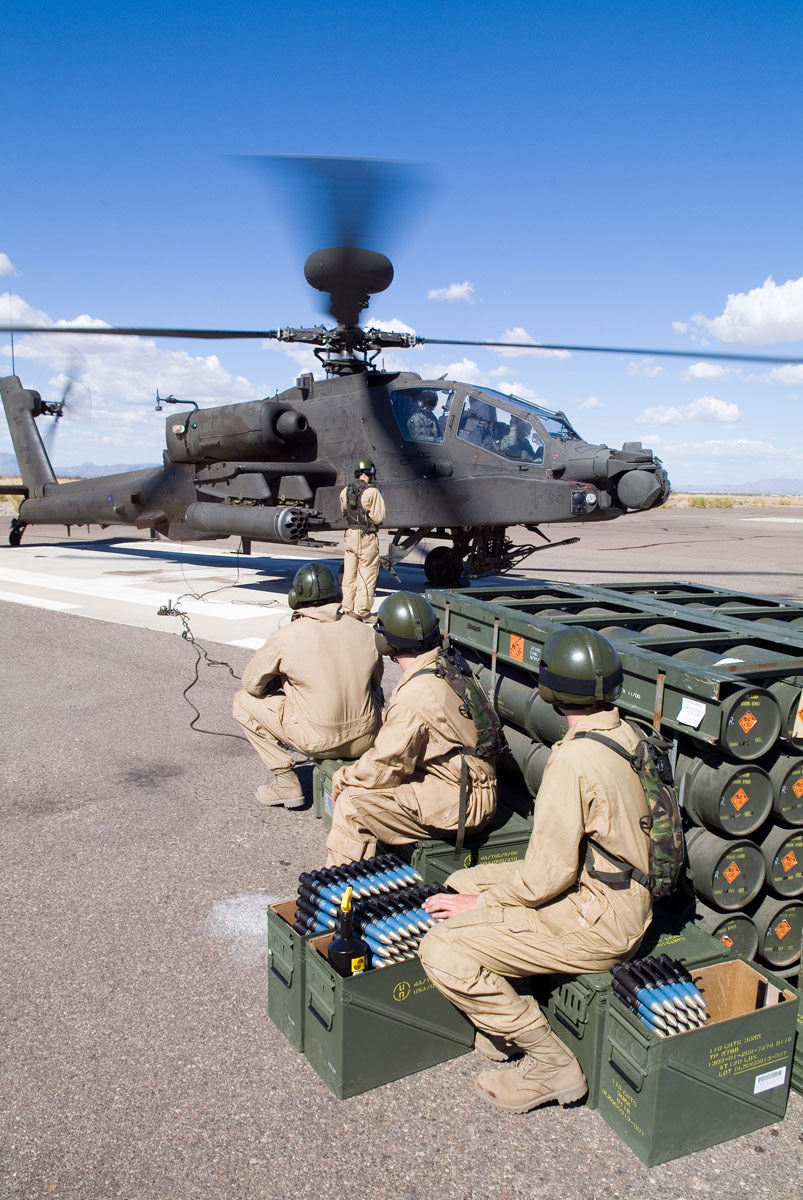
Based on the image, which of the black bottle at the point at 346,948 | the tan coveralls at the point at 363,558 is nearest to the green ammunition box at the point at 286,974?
the black bottle at the point at 346,948

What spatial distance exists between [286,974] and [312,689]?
195 cm

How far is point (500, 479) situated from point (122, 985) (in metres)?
8.64

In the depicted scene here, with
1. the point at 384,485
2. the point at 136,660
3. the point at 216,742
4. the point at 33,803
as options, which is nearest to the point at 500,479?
the point at 384,485

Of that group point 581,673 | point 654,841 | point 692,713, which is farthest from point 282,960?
point 692,713

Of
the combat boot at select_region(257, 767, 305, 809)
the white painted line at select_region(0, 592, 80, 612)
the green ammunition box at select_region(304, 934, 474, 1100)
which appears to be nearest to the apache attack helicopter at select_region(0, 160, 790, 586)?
the white painted line at select_region(0, 592, 80, 612)

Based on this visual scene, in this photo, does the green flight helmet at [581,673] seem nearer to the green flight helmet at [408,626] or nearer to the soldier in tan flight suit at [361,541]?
the green flight helmet at [408,626]

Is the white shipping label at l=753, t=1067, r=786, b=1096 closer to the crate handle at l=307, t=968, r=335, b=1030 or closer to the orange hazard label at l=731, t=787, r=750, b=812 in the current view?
the orange hazard label at l=731, t=787, r=750, b=812

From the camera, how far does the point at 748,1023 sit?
8.53 ft

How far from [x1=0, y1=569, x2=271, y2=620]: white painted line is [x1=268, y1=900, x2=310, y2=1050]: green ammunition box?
7.88 metres

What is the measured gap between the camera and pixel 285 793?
516cm

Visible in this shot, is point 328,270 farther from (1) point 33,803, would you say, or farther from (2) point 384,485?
(1) point 33,803

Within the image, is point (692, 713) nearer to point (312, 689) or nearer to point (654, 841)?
point (654, 841)

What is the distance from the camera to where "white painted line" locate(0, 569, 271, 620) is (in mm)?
11340

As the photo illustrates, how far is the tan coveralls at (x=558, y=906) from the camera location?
2.60 meters
